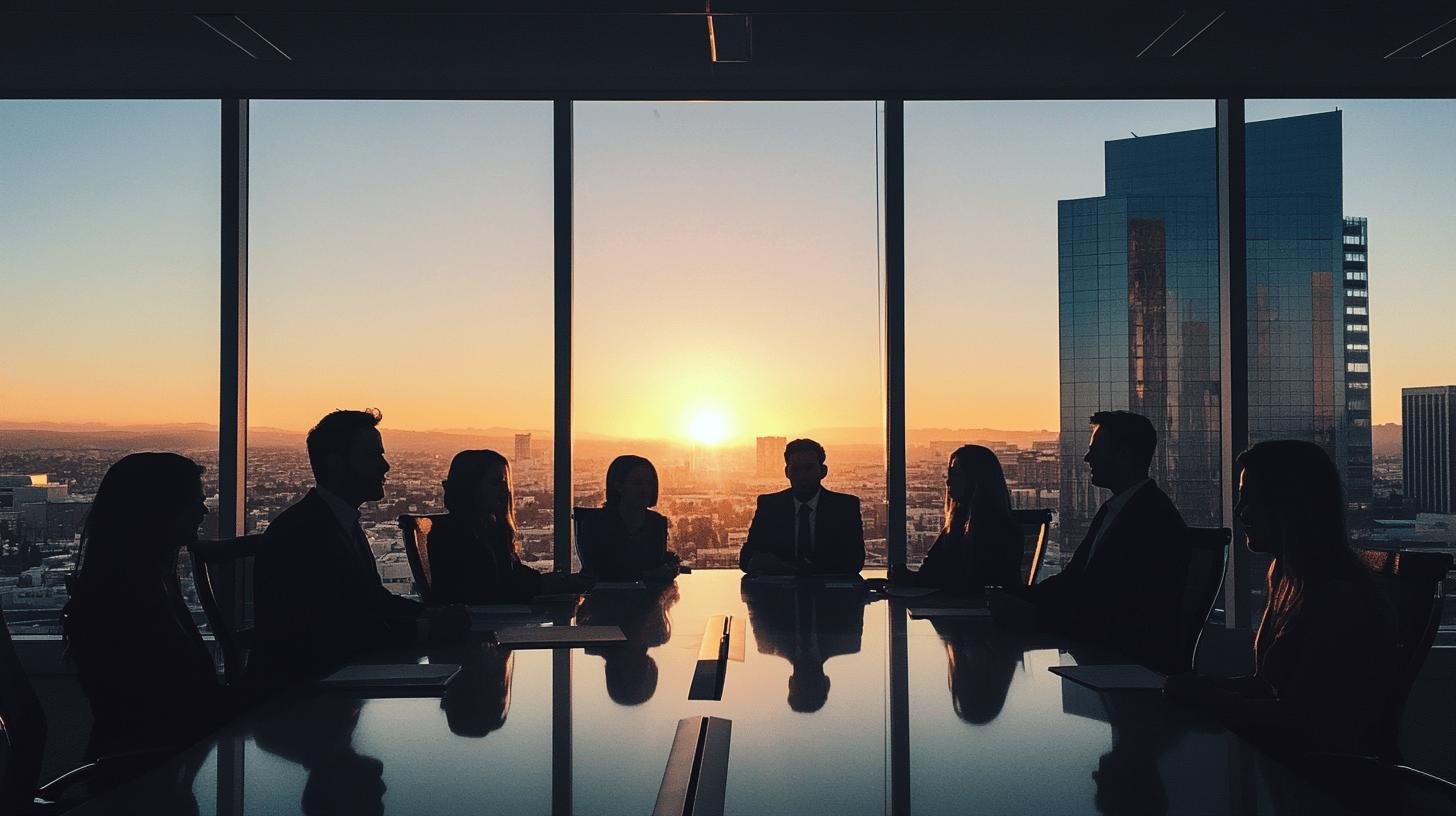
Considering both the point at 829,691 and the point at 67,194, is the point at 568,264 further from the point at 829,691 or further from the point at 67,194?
the point at 829,691

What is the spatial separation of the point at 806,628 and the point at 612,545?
198cm

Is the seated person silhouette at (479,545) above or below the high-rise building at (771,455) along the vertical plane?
below

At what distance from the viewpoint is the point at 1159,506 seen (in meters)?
4.00

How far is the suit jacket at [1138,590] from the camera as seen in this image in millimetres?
3758

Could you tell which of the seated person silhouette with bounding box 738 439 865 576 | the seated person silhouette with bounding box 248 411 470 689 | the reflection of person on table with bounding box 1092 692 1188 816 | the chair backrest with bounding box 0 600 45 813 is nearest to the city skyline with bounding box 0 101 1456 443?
the seated person silhouette with bounding box 738 439 865 576

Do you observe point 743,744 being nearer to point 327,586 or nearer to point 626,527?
point 327,586

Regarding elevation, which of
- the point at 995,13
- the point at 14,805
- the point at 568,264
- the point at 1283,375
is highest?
the point at 995,13

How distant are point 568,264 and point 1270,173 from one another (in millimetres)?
4006

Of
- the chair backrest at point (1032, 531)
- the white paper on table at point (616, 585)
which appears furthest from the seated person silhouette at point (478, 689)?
the chair backrest at point (1032, 531)

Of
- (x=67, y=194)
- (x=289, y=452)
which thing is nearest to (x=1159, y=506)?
(x=289, y=452)

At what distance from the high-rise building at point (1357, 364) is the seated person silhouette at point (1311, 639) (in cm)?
394

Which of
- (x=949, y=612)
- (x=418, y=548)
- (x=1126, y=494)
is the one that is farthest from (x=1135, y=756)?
(x=418, y=548)

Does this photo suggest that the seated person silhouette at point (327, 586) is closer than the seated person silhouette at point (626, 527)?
Yes

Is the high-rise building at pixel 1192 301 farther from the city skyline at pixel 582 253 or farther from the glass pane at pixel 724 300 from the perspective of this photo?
the glass pane at pixel 724 300
